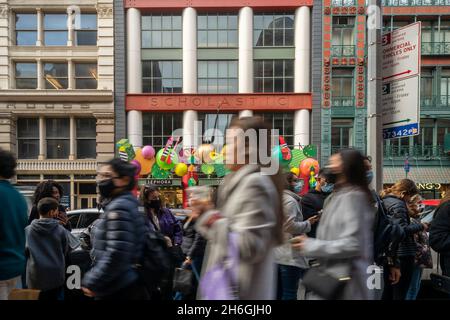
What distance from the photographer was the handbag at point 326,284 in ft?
8.08

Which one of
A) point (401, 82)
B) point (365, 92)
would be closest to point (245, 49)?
point (365, 92)

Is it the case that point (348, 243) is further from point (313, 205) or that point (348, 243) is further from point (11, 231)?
point (11, 231)

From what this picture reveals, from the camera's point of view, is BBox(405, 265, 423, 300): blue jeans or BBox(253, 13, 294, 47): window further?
→ BBox(253, 13, 294, 47): window

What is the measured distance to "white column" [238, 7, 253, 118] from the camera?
70.9ft

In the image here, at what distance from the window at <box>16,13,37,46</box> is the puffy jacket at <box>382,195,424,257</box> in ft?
74.8

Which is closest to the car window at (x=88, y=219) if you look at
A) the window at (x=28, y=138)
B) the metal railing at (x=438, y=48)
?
the window at (x=28, y=138)

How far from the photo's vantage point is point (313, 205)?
15.7 ft

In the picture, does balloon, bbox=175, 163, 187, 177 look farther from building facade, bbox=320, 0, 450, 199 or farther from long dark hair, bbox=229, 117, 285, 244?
long dark hair, bbox=229, 117, 285, 244

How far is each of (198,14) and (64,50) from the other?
7986 mm

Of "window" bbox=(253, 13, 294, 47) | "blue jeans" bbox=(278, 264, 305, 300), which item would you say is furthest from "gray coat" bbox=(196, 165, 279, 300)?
"window" bbox=(253, 13, 294, 47)

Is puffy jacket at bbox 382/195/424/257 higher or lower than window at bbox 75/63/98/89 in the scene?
lower

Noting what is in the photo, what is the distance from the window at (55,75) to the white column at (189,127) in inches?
289

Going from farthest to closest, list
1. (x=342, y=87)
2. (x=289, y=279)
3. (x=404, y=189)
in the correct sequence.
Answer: (x=342, y=87) → (x=404, y=189) → (x=289, y=279)

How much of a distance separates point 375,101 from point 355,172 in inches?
114
